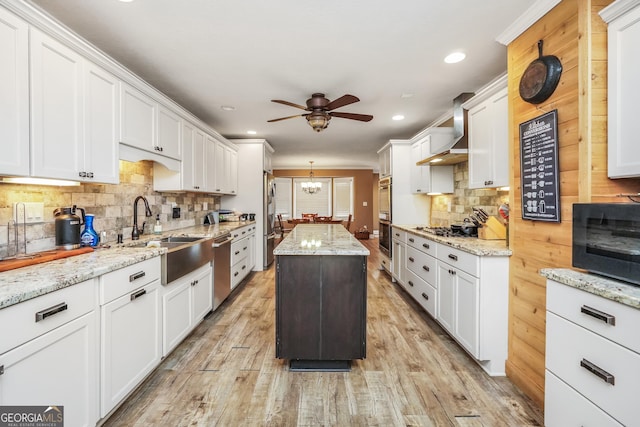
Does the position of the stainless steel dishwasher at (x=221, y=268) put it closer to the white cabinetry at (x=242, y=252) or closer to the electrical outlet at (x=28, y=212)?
the white cabinetry at (x=242, y=252)

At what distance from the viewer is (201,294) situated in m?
2.91

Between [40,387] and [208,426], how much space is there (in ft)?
2.71

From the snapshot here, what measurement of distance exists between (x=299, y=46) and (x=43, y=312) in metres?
2.24

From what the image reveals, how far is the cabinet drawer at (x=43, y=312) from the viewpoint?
109 centimetres

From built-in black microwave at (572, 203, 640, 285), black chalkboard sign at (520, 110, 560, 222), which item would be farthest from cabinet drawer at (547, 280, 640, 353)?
black chalkboard sign at (520, 110, 560, 222)

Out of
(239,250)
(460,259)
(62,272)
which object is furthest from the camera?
→ (239,250)

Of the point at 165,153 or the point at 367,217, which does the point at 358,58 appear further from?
the point at 367,217

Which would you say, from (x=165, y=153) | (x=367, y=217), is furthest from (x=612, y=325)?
(x=367, y=217)

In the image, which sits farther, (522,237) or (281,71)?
(281,71)

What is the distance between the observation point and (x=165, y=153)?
2.90 m

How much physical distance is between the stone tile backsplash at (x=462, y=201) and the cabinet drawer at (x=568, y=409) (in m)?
1.80

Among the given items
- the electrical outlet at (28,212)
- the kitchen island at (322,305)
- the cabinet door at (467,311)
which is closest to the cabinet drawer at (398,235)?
the cabinet door at (467,311)

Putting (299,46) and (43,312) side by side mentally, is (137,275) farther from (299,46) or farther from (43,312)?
(299,46)

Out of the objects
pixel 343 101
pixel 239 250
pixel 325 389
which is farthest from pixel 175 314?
pixel 343 101
